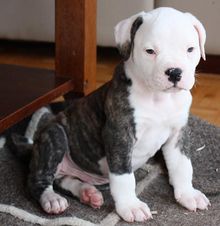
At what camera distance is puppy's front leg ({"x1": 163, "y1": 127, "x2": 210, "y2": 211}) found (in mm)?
1201

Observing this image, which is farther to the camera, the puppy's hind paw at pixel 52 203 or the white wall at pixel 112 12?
the white wall at pixel 112 12

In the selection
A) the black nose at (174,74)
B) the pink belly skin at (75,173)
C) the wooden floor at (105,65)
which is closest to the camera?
the black nose at (174,74)

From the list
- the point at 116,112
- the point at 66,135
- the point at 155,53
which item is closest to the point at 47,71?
the point at 66,135

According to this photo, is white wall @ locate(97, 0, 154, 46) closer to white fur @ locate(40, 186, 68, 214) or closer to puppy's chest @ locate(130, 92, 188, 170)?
puppy's chest @ locate(130, 92, 188, 170)

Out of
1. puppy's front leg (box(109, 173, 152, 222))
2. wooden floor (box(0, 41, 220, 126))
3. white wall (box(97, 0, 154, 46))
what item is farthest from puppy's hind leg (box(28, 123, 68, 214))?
white wall (box(97, 0, 154, 46))

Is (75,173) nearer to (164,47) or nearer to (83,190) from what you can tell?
(83,190)

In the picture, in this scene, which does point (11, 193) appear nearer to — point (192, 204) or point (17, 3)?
point (192, 204)

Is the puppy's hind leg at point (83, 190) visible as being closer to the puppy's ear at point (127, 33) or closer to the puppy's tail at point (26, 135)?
the puppy's tail at point (26, 135)

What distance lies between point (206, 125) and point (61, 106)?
419 millimetres

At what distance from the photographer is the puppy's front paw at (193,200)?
119 cm

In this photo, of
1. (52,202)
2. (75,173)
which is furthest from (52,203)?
(75,173)

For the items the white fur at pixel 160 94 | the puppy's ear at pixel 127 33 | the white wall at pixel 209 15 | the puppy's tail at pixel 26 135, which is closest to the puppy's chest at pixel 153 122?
the white fur at pixel 160 94

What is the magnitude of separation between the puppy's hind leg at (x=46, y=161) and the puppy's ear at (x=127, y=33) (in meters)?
0.26

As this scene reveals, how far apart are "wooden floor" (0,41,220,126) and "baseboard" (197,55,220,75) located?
0.02 metres
